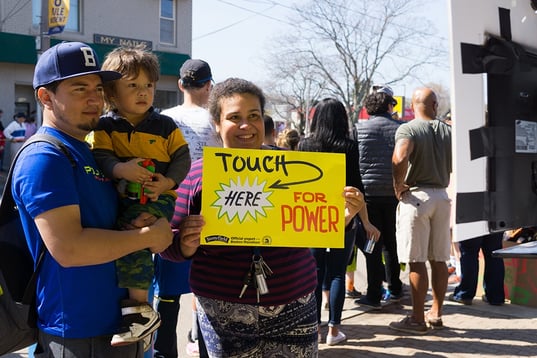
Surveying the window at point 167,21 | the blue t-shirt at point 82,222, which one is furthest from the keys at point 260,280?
the window at point 167,21

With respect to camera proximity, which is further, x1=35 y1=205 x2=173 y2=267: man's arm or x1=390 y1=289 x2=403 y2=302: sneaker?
x1=390 y1=289 x2=403 y2=302: sneaker

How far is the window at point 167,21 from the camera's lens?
21938 mm

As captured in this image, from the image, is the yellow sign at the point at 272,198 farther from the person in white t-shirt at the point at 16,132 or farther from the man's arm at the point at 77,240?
the person in white t-shirt at the point at 16,132

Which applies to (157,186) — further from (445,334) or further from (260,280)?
(445,334)

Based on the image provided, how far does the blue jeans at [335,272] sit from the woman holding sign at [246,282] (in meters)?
2.22

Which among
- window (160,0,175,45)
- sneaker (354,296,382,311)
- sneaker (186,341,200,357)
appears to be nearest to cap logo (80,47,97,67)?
sneaker (186,341,200,357)

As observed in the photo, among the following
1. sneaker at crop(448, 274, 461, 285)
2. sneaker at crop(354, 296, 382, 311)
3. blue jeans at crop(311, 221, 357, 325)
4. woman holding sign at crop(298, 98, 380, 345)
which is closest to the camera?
woman holding sign at crop(298, 98, 380, 345)

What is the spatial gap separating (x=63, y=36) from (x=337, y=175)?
1912 centimetres

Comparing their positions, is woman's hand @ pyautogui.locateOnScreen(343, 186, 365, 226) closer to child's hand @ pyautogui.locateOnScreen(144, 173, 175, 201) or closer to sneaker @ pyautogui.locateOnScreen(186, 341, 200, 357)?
child's hand @ pyautogui.locateOnScreen(144, 173, 175, 201)

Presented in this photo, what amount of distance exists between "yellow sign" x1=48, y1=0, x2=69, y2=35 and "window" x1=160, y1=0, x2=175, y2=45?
30.8ft

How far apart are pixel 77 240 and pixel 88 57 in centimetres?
68

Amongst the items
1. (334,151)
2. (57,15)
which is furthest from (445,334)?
(57,15)

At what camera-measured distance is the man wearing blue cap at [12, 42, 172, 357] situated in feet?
5.88

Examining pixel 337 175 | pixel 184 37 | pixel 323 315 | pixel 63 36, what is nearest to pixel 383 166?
pixel 323 315
